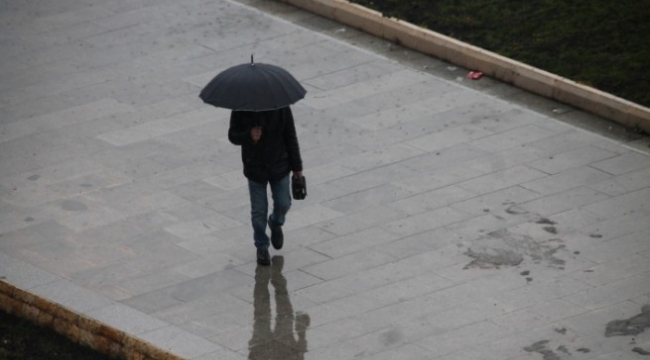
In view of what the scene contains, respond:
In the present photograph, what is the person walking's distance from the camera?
1238 centimetres

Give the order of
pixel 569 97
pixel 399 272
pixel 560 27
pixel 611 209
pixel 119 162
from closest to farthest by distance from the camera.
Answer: pixel 399 272 < pixel 611 209 < pixel 119 162 < pixel 569 97 < pixel 560 27

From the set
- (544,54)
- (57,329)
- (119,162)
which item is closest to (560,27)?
(544,54)

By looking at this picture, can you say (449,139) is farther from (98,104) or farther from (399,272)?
(98,104)

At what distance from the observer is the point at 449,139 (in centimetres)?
1507

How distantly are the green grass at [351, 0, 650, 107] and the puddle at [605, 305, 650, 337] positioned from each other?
14.6 ft

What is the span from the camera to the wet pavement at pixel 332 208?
11.7m

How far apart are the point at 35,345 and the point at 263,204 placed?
Result: 90.1 inches

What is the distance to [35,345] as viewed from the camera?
449 inches

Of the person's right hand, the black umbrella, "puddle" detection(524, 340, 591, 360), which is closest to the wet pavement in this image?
"puddle" detection(524, 340, 591, 360)

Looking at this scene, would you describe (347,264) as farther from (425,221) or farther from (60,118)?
(60,118)

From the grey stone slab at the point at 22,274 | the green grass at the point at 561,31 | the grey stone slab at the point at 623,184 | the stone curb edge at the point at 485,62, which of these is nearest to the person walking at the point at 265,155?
the grey stone slab at the point at 22,274

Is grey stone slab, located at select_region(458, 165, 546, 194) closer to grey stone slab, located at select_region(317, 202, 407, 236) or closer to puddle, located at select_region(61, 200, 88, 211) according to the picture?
grey stone slab, located at select_region(317, 202, 407, 236)

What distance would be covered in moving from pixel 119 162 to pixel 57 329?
11.7ft

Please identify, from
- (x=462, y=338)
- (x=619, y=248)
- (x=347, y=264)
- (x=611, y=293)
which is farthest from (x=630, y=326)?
(x=347, y=264)
